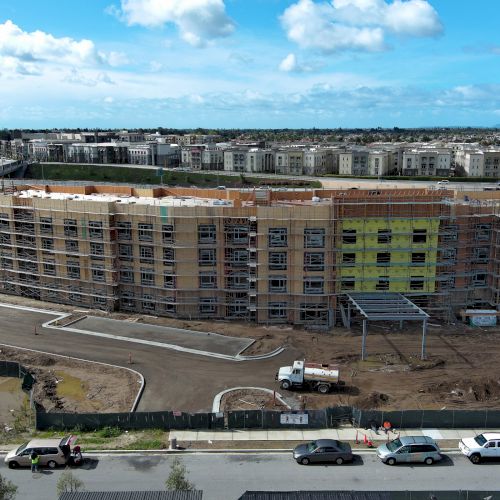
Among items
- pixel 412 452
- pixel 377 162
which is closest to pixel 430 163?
pixel 377 162

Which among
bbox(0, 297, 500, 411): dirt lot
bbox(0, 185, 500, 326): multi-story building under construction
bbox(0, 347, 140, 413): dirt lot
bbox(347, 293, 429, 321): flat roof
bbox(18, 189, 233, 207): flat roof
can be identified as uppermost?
bbox(18, 189, 233, 207): flat roof

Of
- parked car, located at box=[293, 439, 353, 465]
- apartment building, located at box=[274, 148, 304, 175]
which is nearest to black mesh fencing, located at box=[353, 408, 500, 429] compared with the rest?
parked car, located at box=[293, 439, 353, 465]

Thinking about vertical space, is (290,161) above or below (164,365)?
above

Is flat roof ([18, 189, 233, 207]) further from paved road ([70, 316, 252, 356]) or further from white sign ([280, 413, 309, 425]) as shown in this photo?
white sign ([280, 413, 309, 425])

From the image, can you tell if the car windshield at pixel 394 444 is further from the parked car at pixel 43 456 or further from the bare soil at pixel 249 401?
the parked car at pixel 43 456

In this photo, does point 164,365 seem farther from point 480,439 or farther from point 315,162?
point 315,162

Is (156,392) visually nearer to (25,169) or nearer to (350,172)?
(350,172)

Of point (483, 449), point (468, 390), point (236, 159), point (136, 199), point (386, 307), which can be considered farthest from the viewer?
point (236, 159)
